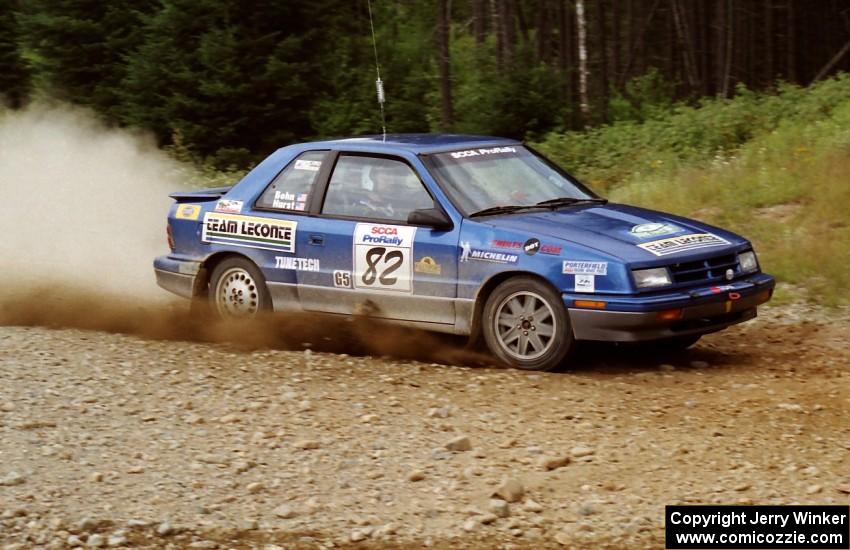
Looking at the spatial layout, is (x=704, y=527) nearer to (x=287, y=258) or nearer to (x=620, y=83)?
(x=287, y=258)

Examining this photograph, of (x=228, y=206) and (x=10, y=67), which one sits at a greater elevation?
(x=10, y=67)

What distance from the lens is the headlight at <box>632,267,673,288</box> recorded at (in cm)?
756

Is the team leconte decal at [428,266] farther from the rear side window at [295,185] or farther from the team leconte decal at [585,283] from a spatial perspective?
the rear side window at [295,185]

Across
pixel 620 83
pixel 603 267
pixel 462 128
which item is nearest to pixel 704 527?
pixel 603 267

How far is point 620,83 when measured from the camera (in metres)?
34.0

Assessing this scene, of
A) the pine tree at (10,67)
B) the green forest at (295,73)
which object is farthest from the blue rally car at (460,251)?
the pine tree at (10,67)

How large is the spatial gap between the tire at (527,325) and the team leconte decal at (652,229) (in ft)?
2.35

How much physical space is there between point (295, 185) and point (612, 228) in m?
2.58

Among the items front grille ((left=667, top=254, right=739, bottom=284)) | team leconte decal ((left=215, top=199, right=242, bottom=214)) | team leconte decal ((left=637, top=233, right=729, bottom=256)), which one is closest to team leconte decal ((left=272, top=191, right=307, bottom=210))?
team leconte decal ((left=215, top=199, right=242, bottom=214))

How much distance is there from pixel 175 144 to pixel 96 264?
29.3 feet

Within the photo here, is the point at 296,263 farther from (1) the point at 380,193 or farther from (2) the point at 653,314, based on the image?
(2) the point at 653,314

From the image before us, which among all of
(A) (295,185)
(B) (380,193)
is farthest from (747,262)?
(A) (295,185)

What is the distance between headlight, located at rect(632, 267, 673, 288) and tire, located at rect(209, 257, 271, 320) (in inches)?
120

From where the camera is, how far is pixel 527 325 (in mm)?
7949
